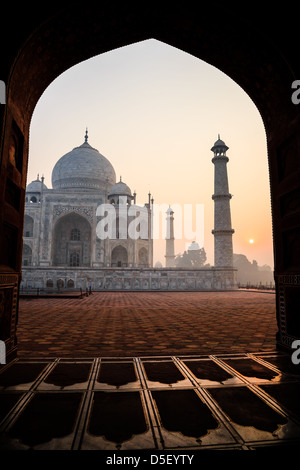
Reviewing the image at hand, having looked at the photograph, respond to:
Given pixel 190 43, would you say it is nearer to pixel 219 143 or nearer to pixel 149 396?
pixel 149 396

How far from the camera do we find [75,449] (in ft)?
3.73

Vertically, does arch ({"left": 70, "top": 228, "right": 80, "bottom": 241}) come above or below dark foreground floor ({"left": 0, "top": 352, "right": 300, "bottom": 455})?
above

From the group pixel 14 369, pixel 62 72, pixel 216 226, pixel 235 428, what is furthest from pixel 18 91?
pixel 216 226

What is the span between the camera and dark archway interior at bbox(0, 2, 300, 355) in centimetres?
243

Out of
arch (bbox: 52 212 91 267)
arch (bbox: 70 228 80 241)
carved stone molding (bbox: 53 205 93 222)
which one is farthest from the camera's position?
arch (bbox: 70 228 80 241)

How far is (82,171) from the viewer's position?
26.7 meters

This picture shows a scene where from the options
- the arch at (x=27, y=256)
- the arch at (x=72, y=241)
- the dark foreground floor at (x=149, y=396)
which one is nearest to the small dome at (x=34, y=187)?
the arch at (x=72, y=241)

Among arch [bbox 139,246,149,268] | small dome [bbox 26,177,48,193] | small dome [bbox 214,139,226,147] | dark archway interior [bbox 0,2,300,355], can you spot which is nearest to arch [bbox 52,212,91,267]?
arch [bbox 139,246,149,268]

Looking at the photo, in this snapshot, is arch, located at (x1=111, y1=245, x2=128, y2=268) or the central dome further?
the central dome

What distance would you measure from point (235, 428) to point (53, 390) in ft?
3.70

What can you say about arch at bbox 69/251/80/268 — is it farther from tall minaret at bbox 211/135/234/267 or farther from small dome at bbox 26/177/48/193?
tall minaret at bbox 211/135/234/267

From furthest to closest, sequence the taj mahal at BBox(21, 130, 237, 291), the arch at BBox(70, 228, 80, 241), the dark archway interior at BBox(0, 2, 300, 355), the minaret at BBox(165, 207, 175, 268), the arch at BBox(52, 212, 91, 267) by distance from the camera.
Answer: the minaret at BBox(165, 207, 175, 268) → the arch at BBox(70, 228, 80, 241) → the arch at BBox(52, 212, 91, 267) → the taj mahal at BBox(21, 130, 237, 291) → the dark archway interior at BBox(0, 2, 300, 355)

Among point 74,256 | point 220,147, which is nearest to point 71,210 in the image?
point 74,256

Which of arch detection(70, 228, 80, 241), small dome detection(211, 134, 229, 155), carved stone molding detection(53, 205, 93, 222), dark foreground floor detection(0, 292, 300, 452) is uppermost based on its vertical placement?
small dome detection(211, 134, 229, 155)
